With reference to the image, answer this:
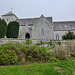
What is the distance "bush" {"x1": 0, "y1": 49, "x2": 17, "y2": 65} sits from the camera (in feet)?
17.8

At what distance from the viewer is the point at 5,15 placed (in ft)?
113

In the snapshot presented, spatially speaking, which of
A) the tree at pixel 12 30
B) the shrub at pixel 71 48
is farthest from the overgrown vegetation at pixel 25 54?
the tree at pixel 12 30

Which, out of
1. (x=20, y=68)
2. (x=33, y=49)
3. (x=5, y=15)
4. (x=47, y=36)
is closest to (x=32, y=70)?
(x=20, y=68)

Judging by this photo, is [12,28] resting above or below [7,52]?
above

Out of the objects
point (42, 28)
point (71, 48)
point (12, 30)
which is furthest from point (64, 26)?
point (71, 48)

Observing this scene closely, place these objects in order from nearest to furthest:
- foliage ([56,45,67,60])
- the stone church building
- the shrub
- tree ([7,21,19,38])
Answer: foliage ([56,45,67,60])
the shrub
tree ([7,21,19,38])
the stone church building

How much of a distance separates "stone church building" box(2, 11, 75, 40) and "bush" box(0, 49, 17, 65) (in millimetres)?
19784

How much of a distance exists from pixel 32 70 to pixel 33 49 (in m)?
2.45

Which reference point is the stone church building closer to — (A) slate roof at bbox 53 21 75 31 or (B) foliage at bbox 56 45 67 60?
(A) slate roof at bbox 53 21 75 31

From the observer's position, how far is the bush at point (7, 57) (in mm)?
5436

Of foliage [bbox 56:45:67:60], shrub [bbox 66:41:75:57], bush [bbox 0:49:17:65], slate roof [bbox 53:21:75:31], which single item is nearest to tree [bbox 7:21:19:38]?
slate roof [bbox 53:21:75:31]

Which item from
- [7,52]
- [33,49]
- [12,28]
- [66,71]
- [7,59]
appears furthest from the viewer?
[12,28]

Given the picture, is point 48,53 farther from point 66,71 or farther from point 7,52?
point 7,52

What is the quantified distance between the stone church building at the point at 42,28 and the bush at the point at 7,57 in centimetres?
1978
